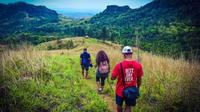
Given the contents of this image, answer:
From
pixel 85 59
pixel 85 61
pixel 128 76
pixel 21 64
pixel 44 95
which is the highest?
pixel 128 76

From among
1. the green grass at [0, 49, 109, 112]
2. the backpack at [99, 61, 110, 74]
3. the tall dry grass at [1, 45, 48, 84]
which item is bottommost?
the green grass at [0, 49, 109, 112]

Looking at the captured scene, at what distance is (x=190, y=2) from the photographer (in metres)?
188

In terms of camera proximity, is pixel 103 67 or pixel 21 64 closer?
pixel 21 64

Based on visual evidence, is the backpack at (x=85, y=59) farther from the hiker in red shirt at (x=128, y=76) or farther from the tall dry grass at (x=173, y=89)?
the hiker in red shirt at (x=128, y=76)

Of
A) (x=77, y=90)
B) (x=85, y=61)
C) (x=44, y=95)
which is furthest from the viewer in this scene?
(x=85, y=61)

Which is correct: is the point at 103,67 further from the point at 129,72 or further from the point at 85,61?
the point at 129,72

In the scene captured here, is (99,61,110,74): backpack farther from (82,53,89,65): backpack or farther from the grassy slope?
(82,53,89,65): backpack

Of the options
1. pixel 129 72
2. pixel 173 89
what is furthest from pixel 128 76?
pixel 173 89

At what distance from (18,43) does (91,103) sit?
4.95 metres

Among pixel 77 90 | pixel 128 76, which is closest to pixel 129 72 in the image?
pixel 128 76

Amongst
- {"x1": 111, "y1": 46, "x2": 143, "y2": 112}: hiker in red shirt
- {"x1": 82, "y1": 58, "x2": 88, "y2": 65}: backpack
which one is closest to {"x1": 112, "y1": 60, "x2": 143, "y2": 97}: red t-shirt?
{"x1": 111, "y1": 46, "x2": 143, "y2": 112}: hiker in red shirt

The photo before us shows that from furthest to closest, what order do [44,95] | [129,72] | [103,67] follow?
[103,67] < [44,95] < [129,72]

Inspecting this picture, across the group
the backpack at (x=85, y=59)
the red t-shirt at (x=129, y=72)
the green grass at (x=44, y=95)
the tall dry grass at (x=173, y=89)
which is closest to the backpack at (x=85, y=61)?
the backpack at (x=85, y=59)

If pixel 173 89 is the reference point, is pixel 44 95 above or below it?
below
